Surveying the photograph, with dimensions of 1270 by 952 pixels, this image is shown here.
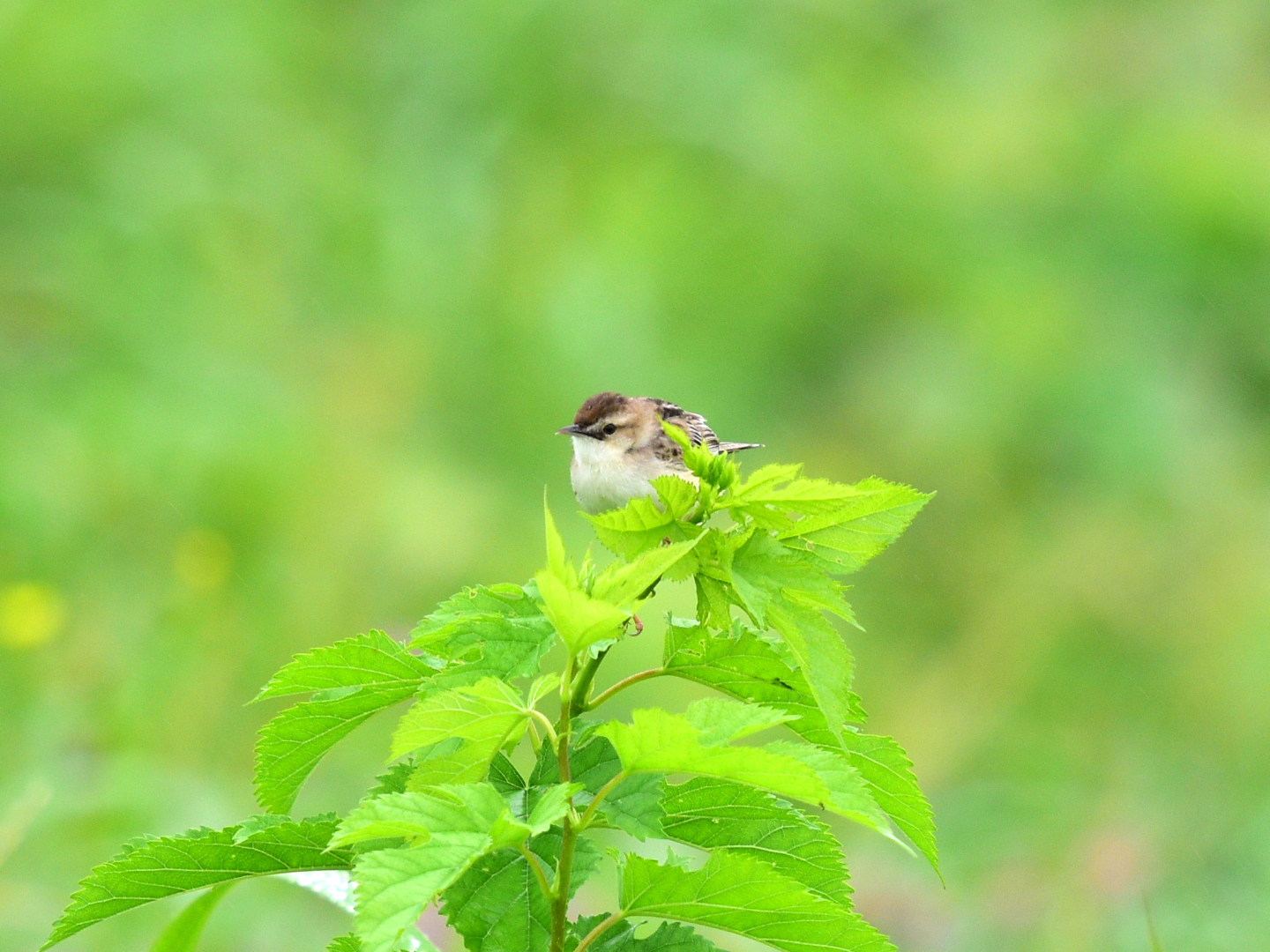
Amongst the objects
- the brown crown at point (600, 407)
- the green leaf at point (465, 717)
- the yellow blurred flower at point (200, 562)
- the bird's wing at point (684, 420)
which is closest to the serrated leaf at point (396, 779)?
the green leaf at point (465, 717)

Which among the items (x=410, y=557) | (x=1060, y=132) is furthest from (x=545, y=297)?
(x=1060, y=132)

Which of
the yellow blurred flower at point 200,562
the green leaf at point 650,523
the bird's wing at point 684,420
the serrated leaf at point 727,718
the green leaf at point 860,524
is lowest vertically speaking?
the serrated leaf at point 727,718

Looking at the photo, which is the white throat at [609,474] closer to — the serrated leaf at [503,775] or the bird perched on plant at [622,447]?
the bird perched on plant at [622,447]

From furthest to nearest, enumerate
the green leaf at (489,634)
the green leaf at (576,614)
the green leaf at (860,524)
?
the green leaf at (860,524) → the green leaf at (489,634) → the green leaf at (576,614)

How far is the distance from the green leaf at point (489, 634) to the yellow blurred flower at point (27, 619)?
12.4 ft

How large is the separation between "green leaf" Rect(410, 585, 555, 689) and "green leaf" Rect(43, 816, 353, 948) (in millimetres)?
231

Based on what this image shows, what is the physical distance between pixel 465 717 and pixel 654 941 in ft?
1.00

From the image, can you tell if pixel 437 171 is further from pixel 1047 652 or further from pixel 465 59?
pixel 1047 652

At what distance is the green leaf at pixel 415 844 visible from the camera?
1.12 metres

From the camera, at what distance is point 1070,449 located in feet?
25.0

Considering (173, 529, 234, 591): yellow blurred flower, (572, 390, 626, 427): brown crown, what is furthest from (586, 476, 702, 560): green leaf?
(173, 529, 234, 591): yellow blurred flower

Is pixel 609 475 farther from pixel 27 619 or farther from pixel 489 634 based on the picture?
pixel 27 619

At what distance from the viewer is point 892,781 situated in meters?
1.50

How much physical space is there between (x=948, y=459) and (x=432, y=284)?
115 inches
